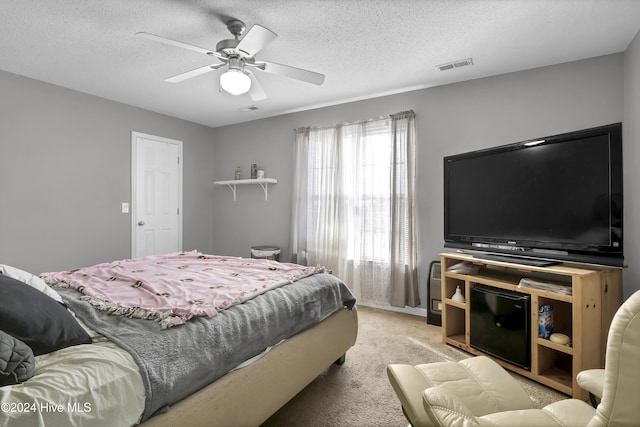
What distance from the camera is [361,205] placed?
12.9 feet

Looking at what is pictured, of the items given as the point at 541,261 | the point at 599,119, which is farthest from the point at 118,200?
the point at 599,119

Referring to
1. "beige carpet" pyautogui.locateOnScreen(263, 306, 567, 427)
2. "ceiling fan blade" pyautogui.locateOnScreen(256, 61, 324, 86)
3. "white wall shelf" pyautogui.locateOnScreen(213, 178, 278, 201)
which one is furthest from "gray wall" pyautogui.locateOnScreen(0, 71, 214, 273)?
"beige carpet" pyautogui.locateOnScreen(263, 306, 567, 427)

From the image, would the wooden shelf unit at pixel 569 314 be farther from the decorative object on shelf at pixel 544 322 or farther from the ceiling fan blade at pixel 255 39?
the ceiling fan blade at pixel 255 39

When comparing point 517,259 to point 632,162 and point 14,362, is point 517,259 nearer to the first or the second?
point 632,162

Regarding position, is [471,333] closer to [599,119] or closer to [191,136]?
[599,119]

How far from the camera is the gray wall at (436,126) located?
9.05ft

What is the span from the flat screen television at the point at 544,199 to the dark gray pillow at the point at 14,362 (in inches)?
106

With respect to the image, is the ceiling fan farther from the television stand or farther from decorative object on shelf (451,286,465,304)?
decorative object on shelf (451,286,465,304)

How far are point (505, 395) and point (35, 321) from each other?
1.82 metres

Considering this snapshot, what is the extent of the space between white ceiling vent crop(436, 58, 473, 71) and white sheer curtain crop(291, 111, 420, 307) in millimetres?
656

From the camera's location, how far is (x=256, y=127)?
4887 millimetres

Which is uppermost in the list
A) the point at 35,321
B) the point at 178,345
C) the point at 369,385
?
the point at 35,321

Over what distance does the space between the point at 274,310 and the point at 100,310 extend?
83cm

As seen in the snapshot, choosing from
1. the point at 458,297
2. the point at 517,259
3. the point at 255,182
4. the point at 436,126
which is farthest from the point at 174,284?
the point at 436,126
